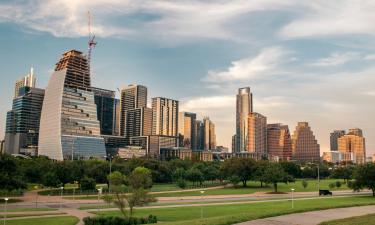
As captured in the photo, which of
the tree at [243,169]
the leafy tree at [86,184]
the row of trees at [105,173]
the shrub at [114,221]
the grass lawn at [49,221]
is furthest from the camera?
the tree at [243,169]

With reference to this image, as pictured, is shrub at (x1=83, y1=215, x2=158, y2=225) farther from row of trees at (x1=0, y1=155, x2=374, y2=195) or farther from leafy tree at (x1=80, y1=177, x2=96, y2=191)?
leafy tree at (x1=80, y1=177, x2=96, y2=191)

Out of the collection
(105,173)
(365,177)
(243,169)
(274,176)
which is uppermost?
(243,169)

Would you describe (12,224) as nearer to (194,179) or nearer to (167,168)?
(194,179)

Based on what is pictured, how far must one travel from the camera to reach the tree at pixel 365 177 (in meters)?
92.7

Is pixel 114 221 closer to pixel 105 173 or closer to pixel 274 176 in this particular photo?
pixel 274 176

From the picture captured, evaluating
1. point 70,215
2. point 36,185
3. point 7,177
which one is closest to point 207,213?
point 70,215

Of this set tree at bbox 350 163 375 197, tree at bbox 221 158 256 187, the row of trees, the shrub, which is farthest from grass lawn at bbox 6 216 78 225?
tree at bbox 221 158 256 187

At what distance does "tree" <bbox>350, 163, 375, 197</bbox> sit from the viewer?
9269 centimetres

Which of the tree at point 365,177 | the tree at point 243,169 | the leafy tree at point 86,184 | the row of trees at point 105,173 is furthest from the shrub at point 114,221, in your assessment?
Result: the tree at point 243,169

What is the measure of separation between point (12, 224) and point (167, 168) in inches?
4520

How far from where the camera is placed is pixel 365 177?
307ft

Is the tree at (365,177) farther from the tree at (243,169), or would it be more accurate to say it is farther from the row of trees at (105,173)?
the tree at (243,169)

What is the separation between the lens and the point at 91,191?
11350cm

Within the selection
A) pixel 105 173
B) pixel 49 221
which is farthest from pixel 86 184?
pixel 49 221
